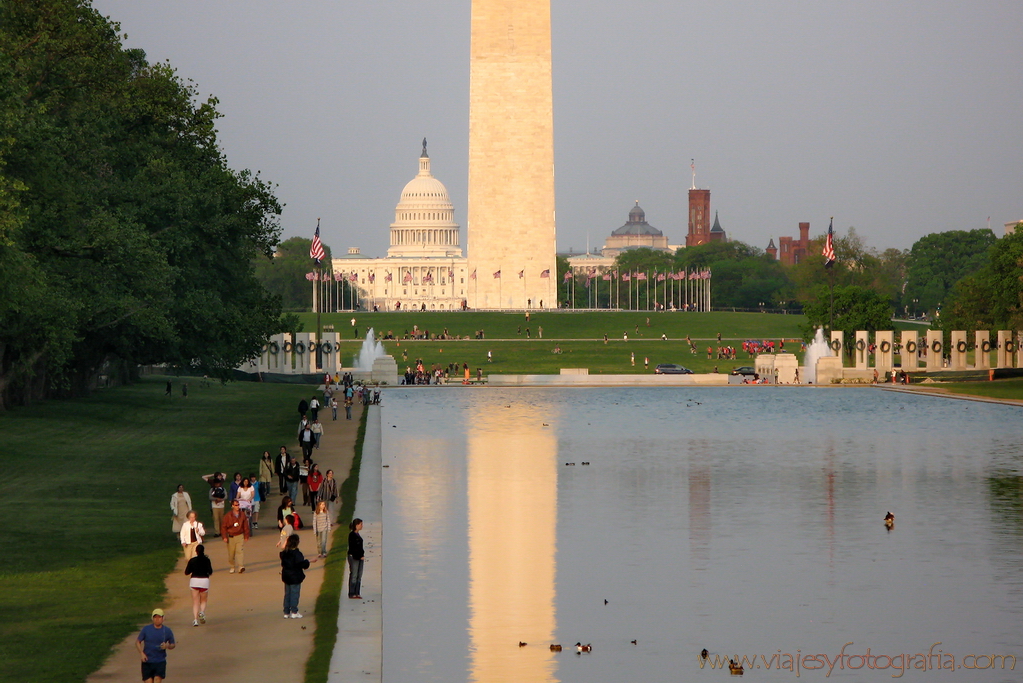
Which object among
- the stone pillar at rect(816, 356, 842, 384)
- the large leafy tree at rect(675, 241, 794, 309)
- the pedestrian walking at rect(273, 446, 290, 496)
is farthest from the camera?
the large leafy tree at rect(675, 241, 794, 309)

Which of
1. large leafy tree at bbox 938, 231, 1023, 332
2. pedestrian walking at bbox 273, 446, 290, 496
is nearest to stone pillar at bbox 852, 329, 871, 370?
large leafy tree at bbox 938, 231, 1023, 332

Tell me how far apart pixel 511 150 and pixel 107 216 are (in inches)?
2772

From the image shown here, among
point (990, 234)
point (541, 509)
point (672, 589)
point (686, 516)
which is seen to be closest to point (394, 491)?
point (541, 509)

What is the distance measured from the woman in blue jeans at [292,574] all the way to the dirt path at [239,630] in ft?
0.57

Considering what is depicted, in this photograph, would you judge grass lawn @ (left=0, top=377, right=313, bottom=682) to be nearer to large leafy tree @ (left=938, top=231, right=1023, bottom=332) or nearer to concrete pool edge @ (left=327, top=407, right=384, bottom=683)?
concrete pool edge @ (left=327, top=407, right=384, bottom=683)

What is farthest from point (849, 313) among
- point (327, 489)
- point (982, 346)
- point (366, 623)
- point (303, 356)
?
point (366, 623)

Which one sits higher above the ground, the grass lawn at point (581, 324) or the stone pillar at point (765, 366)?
the grass lawn at point (581, 324)

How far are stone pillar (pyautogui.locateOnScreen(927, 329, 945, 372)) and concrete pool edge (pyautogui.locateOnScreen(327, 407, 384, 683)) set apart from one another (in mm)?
56515

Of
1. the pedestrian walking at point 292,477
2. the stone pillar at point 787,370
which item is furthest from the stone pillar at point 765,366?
the pedestrian walking at point 292,477

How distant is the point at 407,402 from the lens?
56.4 m

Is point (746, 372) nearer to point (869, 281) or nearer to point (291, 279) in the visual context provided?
point (869, 281)

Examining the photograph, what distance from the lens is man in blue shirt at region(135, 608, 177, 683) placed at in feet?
41.7

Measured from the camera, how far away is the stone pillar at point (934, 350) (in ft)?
248

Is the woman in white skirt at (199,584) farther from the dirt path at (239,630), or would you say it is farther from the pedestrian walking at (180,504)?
the pedestrian walking at (180,504)
